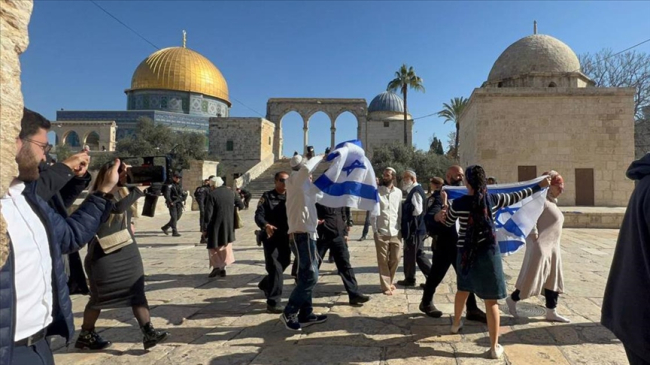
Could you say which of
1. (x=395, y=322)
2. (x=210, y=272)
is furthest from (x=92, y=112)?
(x=395, y=322)

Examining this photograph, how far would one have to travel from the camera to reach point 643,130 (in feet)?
88.1

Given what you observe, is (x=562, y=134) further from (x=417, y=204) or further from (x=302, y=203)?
(x=302, y=203)

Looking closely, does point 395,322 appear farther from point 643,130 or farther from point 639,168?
point 643,130

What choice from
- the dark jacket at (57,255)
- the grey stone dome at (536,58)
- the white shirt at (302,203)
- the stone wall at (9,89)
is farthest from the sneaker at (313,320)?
the grey stone dome at (536,58)

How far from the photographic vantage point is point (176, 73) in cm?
4869

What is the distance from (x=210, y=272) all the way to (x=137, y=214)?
9834 mm

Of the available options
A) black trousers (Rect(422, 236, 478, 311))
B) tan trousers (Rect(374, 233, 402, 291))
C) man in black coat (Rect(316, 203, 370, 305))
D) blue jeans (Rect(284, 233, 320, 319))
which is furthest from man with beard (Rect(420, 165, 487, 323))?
blue jeans (Rect(284, 233, 320, 319))

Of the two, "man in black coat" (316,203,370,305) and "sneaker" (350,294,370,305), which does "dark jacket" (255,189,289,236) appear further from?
"sneaker" (350,294,370,305)

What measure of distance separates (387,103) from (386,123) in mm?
3190

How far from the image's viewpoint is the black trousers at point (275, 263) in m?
4.23

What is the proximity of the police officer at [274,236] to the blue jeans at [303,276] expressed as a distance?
0.55 m

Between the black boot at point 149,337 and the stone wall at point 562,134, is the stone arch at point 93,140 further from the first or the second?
the black boot at point 149,337

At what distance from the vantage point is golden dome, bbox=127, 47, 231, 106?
48281 millimetres

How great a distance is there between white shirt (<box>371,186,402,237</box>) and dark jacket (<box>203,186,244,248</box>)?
242 cm
